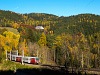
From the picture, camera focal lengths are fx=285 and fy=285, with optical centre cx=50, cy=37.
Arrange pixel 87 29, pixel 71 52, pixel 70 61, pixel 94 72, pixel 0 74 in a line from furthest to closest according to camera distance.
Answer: pixel 87 29 < pixel 71 52 < pixel 70 61 < pixel 0 74 < pixel 94 72

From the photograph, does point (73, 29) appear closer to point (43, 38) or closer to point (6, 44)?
point (43, 38)

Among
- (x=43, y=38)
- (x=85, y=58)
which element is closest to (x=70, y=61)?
(x=85, y=58)

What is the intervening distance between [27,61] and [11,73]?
52.5ft

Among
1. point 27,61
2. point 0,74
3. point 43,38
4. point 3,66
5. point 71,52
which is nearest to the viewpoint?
point 0,74

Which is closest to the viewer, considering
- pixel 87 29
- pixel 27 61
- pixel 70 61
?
pixel 27 61

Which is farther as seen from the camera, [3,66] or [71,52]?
[71,52]

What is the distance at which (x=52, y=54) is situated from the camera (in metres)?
70.2

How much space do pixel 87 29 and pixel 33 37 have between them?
245 feet

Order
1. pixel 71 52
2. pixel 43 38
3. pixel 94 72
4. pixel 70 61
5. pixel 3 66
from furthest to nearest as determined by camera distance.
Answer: pixel 43 38 → pixel 71 52 → pixel 70 61 → pixel 3 66 → pixel 94 72

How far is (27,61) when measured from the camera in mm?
51938

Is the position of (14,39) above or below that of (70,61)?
above

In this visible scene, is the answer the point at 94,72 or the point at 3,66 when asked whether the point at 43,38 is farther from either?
the point at 94,72

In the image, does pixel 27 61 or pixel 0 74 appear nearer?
pixel 0 74

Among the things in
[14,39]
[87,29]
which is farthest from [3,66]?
[87,29]
